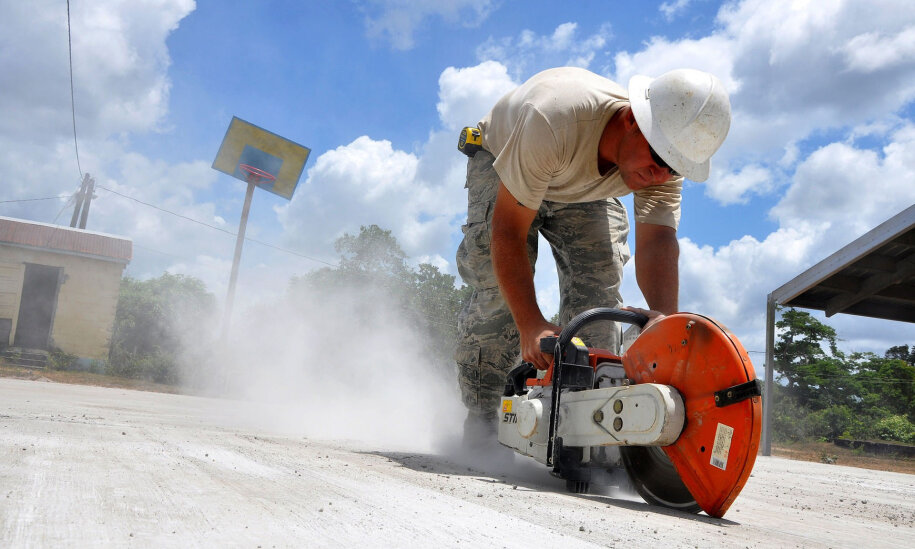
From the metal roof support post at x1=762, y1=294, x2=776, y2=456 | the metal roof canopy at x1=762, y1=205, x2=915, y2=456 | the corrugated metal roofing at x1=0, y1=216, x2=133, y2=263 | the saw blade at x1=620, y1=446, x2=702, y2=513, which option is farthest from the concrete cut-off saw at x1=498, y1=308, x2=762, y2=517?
the corrugated metal roofing at x1=0, y1=216, x2=133, y2=263

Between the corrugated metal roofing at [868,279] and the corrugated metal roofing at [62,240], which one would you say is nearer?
the corrugated metal roofing at [868,279]

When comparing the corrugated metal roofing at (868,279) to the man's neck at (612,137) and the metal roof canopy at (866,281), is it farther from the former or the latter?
the man's neck at (612,137)

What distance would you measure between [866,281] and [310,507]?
962 cm

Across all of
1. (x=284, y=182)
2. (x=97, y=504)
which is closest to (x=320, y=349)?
(x=284, y=182)

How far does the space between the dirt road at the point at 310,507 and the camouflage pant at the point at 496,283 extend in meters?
0.84

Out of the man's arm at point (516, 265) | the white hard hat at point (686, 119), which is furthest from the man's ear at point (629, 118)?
the man's arm at point (516, 265)

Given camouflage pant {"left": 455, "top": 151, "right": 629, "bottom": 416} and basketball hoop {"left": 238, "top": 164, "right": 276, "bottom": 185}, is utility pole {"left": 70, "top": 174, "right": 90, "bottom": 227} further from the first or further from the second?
camouflage pant {"left": 455, "top": 151, "right": 629, "bottom": 416}

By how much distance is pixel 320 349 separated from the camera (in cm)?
1354

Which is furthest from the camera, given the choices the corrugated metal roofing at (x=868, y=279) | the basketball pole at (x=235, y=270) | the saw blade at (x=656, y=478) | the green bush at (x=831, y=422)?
the basketball pole at (x=235, y=270)

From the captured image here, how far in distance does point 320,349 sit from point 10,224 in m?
12.1

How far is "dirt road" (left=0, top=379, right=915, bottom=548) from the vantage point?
1.09m

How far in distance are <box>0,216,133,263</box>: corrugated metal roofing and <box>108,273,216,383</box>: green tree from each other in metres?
2.80

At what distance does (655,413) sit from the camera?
5.93 feet

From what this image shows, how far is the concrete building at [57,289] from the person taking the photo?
58.5 feet
